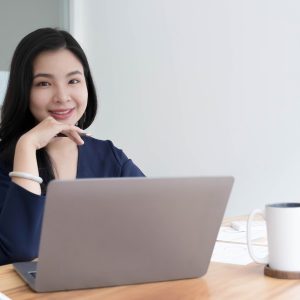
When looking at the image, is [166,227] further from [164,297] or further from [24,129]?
[24,129]

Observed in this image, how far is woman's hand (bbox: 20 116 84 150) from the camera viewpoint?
135cm

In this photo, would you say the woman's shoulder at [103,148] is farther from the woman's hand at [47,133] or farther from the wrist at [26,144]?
the wrist at [26,144]

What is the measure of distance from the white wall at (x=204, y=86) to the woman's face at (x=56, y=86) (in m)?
1.32

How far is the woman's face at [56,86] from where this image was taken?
5.04ft

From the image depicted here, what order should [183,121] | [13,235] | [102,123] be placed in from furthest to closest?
1. [102,123]
2. [183,121]
3. [13,235]

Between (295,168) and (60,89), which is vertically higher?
(60,89)

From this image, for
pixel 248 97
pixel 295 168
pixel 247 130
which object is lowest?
pixel 295 168

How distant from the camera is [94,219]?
760mm

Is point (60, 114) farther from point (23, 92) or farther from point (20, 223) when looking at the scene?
point (20, 223)

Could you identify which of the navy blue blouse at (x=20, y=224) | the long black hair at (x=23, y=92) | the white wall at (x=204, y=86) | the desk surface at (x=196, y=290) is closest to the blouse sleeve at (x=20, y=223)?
the navy blue blouse at (x=20, y=224)

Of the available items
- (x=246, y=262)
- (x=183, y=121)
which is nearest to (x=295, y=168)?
(x=183, y=121)

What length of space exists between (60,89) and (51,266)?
2.84 ft

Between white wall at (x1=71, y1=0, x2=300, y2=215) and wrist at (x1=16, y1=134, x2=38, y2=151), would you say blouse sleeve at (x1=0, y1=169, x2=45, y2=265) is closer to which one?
wrist at (x1=16, y1=134, x2=38, y2=151)

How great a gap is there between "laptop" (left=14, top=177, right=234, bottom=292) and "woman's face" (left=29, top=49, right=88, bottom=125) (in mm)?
779
